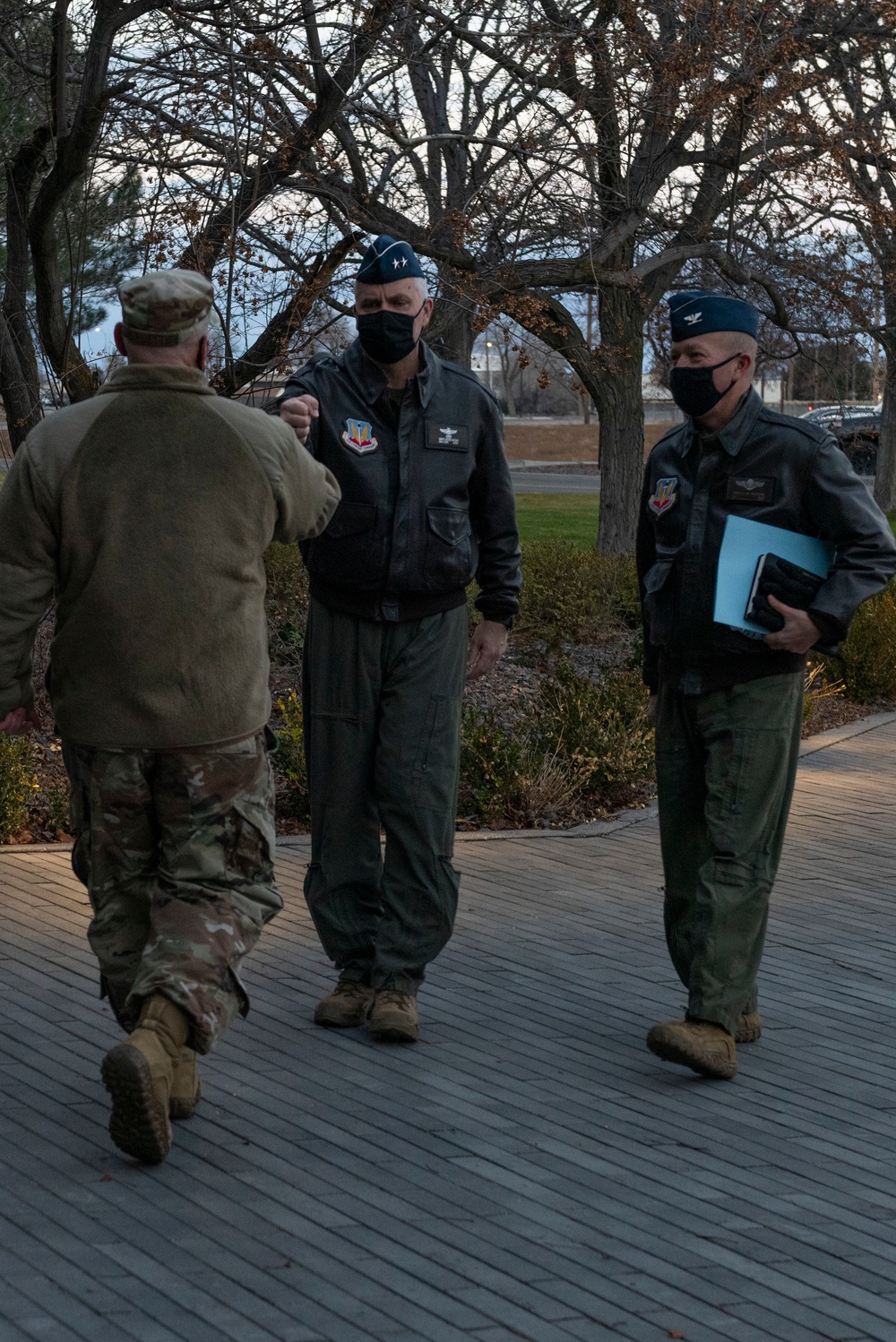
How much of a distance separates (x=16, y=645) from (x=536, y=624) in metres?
9.76

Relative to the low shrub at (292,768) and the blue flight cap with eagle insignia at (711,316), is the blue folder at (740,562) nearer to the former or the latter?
the blue flight cap with eagle insignia at (711,316)

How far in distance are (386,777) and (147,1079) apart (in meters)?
1.51

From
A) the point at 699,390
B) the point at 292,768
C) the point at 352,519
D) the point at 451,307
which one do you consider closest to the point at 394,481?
the point at 352,519

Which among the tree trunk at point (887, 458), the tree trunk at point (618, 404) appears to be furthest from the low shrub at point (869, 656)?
the tree trunk at point (887, 458)

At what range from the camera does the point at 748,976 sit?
15.8 ft

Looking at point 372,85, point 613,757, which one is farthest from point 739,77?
point 613,757

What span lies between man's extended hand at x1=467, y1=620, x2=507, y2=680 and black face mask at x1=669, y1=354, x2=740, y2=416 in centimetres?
97

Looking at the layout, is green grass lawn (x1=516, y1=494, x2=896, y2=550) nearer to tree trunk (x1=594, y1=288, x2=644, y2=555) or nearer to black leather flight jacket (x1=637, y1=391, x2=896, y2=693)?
tree trunk (x1=594, y1=288, x2=644, y2=555)

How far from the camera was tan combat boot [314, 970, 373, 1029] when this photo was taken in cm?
504

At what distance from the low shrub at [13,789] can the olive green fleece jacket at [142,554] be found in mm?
3150

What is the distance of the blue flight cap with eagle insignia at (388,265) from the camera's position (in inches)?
192

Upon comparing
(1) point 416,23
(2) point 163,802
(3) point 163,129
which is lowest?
(2) point 163,802

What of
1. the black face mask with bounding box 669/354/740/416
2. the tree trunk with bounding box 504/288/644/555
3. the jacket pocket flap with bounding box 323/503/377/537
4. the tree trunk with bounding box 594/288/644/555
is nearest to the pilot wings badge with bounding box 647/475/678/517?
the black face mask with bounding box 669/354/740/416

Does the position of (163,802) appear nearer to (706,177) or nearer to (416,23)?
(416,23)
